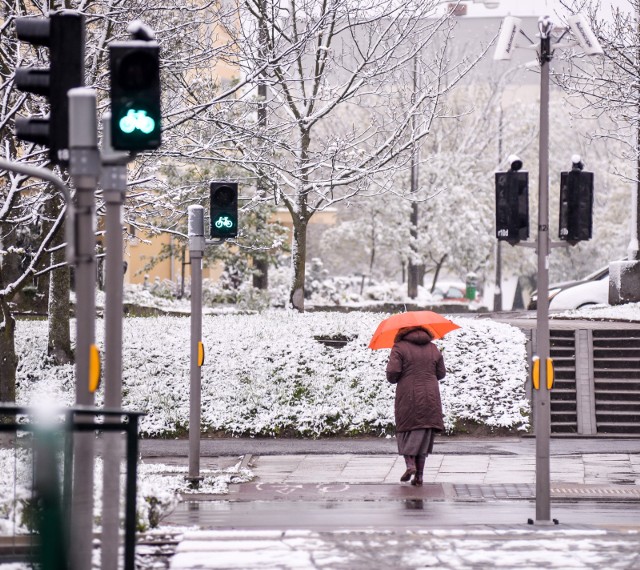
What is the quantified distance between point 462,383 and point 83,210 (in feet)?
42.6

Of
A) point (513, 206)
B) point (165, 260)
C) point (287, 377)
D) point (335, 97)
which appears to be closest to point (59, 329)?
point (287, 377)

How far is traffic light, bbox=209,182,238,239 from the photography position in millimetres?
13070

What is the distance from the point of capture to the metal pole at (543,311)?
10.5m

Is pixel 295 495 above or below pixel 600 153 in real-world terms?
below

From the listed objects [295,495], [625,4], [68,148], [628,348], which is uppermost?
[625,4]

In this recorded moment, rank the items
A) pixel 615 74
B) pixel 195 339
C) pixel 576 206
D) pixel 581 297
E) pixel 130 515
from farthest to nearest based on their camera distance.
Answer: pixel 581 297 → pixel 615 74 → pixel 195 339 → pixel 576 206 → pixel 130 515

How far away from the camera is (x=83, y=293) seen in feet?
21.5

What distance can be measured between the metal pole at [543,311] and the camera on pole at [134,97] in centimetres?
472

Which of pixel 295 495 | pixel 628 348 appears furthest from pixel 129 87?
pixel 628 348

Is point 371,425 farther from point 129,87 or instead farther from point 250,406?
point 129,87

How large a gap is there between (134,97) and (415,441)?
7304 millimetres

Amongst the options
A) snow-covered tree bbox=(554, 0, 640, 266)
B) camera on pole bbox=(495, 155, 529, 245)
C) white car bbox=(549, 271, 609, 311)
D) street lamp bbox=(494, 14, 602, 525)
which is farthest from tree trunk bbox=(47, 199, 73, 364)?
white car bbox=(549, 271, 609, 311)

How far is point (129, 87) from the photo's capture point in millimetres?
6699

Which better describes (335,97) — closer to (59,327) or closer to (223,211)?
(59,327)
